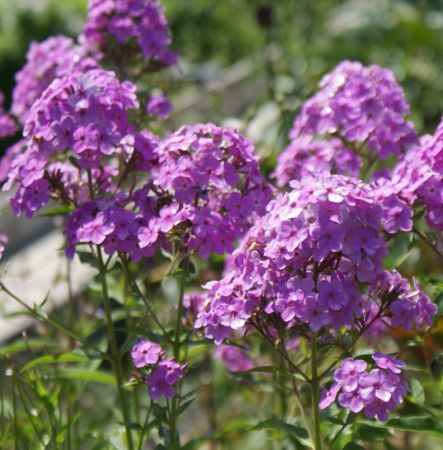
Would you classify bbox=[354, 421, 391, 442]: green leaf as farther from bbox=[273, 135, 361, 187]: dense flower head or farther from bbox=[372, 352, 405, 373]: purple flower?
bbox=[273, 135, 361, 187]: dense flower head

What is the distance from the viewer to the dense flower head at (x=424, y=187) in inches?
90.1

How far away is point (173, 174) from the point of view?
2371mm

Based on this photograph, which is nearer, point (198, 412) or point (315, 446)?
point (315, 446)

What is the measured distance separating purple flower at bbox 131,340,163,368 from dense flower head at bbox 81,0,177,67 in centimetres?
110

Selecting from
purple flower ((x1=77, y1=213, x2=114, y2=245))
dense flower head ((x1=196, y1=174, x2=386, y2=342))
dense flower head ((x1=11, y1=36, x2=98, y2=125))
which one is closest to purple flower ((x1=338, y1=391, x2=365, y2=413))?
dense flower head ((x1=196, y1=174, x2=386, y2=342))

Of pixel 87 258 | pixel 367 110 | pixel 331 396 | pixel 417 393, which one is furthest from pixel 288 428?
pixel 367 110

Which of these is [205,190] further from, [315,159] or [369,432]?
[369,432]

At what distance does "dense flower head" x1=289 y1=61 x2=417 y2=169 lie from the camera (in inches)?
111

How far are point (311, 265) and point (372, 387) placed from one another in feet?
0.98

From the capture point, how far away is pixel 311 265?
220 cm

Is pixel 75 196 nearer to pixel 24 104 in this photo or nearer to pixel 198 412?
pixel 24 104

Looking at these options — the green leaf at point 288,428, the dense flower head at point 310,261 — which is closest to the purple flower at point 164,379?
the dense flower head at point 310,261

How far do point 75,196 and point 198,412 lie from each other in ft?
7.03

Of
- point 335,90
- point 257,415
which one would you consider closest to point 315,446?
point 335,90
